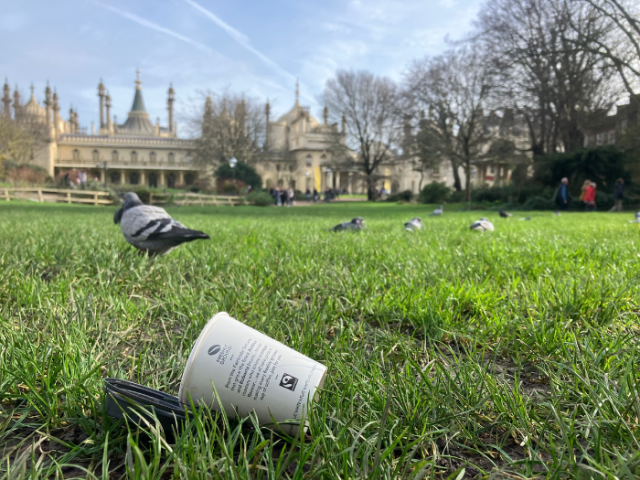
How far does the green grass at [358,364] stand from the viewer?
1237 millimetres

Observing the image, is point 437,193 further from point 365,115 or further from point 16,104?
point 16,104

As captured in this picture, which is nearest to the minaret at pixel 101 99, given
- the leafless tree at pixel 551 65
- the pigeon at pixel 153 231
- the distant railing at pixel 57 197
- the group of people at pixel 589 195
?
the distant railing at pixel 57 197

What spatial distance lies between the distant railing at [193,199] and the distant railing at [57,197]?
11.9 feet

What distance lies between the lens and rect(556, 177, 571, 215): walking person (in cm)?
2078

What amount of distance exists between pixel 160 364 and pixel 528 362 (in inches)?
69.9

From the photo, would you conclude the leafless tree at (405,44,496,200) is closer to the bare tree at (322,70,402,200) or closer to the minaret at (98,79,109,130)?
the bare tree at (322,70,402,200)

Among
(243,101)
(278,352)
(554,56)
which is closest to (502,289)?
(278,352)

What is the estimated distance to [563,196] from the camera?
2109cm

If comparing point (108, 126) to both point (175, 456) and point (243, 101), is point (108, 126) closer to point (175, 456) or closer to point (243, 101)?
point (243, 101)

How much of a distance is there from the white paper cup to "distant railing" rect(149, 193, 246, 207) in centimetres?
3183

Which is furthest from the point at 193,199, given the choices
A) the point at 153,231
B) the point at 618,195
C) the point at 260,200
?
the point at 153,231

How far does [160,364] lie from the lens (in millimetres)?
1994

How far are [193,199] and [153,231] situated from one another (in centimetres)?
3311

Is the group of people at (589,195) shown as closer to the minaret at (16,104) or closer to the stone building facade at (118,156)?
the stone building facade at (118,156)
